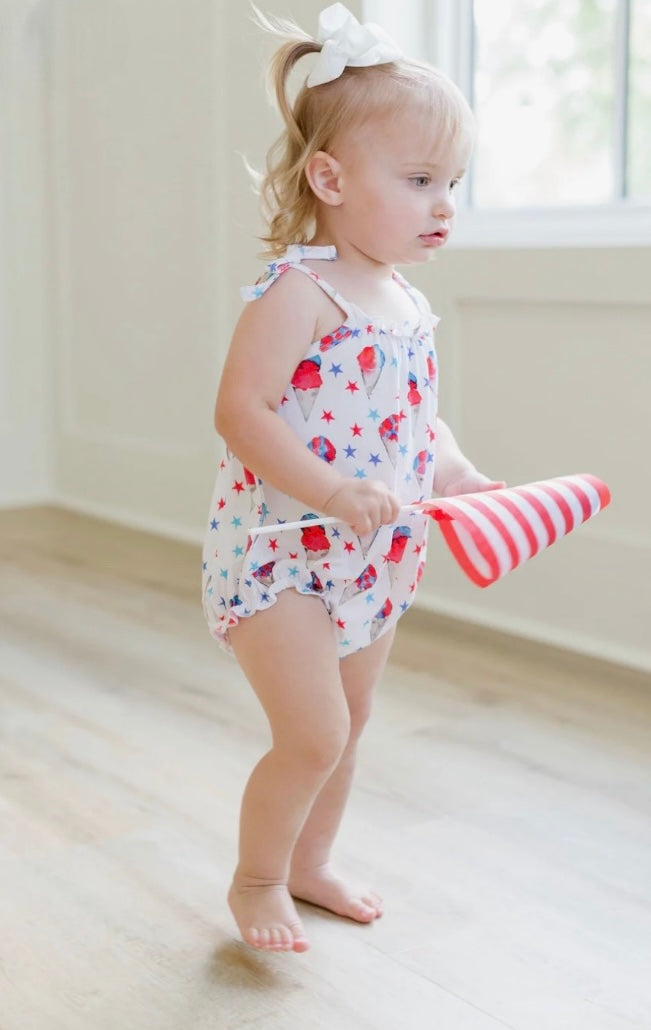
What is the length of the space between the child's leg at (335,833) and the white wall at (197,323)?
100 cm

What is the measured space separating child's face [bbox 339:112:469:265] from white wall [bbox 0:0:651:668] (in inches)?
40.4

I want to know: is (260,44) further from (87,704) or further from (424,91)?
(424,91)

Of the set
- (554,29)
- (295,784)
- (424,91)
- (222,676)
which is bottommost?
(222,676)

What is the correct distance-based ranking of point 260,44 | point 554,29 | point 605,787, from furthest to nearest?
1. point 260,44
2. point 554,29
3. point 605,787

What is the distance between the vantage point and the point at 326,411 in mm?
1258

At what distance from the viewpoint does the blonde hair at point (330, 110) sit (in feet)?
4.05

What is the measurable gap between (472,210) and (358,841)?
4.85ft

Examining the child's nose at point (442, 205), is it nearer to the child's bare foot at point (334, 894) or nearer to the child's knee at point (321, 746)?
the child's knee at point (321, 746)

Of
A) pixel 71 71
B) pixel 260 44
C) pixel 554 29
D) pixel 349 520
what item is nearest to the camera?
pixel 349 520

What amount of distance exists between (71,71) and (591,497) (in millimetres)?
2711

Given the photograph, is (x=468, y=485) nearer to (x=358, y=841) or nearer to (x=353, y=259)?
(x=353, y=259)

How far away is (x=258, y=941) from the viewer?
1315mm

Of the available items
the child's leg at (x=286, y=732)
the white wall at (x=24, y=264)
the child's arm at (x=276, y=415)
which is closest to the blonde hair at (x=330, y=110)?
the child's arm at (x=276, y=415)

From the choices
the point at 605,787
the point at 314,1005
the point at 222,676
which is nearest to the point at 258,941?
the point at 314,1005
